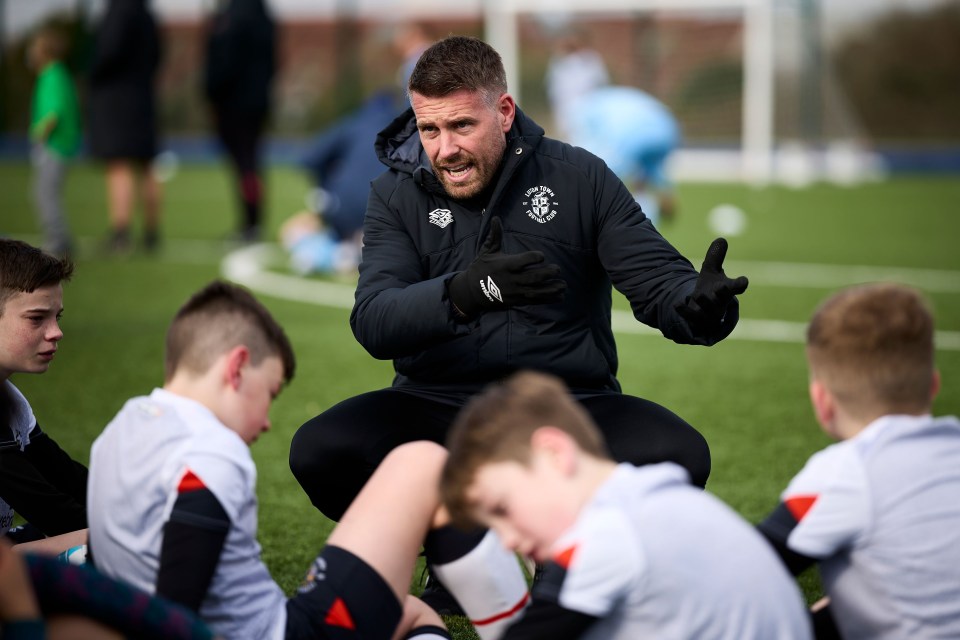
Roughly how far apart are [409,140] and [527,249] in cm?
55

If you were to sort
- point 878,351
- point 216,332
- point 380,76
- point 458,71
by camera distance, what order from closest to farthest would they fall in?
point 878,351
point 216,332
point 458,71
point 380,76

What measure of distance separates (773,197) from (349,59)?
40.9ft

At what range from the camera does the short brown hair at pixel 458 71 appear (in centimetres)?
371

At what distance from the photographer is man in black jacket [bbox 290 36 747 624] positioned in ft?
11.6

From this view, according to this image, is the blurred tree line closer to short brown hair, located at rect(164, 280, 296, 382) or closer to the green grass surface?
the green grass surface

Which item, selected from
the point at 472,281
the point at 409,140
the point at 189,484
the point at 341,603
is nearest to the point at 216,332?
the point at 189,484

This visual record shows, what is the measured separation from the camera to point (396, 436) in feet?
12.0

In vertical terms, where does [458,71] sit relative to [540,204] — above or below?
above

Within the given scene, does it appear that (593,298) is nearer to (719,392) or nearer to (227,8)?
(719,392)

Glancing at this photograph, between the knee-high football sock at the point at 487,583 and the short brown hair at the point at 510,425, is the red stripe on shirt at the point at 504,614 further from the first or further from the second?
the short brown hair at the point at 510,425

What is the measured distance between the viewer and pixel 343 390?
6.89 meters

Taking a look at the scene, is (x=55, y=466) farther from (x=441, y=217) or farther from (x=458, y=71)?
(x=458, y=71)

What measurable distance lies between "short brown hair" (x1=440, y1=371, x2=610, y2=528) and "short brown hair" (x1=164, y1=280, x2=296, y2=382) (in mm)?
553

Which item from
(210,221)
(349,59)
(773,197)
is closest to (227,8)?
(210,221)
